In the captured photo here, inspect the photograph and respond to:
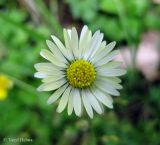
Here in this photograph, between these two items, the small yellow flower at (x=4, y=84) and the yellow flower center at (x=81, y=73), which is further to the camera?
the small yellow flower at (x=4, y=84)

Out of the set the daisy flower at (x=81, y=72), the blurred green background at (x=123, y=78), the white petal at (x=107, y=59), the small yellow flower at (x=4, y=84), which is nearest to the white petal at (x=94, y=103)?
the daisy flower at (x=81, y=72)

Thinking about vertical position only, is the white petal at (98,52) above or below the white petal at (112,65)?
above

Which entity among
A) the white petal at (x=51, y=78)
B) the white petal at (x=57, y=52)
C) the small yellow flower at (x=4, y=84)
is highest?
the small yellow flower at (x=4, y=84)

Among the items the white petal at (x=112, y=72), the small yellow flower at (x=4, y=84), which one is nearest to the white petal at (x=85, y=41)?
the white petal at (x=112, y=72)

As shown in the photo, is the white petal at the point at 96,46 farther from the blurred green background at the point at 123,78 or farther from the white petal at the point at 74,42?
the blurred green background at the point at 123,78

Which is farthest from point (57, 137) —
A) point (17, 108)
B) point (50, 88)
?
point (50, 88)

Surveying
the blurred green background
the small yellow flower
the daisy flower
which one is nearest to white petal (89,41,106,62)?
the daisy flower

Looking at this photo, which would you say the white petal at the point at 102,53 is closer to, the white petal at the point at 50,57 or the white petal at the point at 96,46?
the white petal at the point at 96,46

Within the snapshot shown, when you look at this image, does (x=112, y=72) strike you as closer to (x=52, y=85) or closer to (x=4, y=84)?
(x=52, y=85)

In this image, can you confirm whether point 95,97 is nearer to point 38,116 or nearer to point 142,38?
point 38,116
